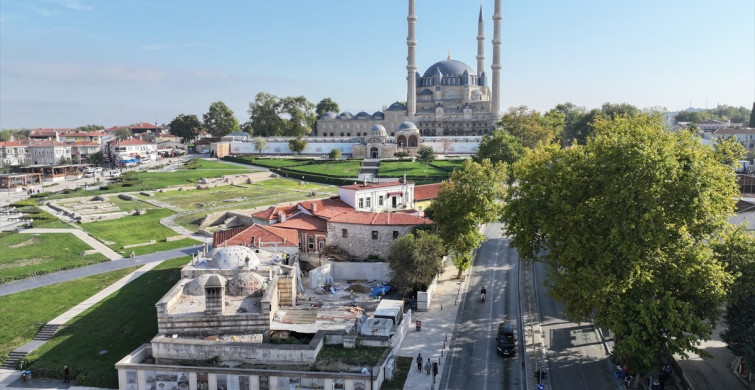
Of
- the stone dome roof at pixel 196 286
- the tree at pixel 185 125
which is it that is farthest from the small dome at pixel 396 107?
the stone dome roof at pixel 196 286


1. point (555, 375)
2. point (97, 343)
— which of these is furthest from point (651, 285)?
point (97, 343)

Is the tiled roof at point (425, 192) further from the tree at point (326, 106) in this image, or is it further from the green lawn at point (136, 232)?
the tree at point (326, 106)

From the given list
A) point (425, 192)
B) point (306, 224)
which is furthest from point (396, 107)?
point (306, 224)

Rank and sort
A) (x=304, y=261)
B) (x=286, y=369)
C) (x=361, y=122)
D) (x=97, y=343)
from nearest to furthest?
(x=286, y=369) < (x=97, y=343) < (x=304, y=261) < (x=361, y=122)

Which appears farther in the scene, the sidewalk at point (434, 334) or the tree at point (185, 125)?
the tree at point (185, 125)

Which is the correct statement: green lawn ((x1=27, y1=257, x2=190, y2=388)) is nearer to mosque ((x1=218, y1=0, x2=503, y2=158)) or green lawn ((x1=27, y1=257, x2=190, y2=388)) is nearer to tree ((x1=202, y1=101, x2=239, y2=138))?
mosque ((x1=218, y1=0, x2=503, y2=158))

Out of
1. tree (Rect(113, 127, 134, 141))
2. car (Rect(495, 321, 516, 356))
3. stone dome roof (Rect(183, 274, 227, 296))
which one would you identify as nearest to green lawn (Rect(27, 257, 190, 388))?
stone dome roof (Rect(183, 274, 227, 296))

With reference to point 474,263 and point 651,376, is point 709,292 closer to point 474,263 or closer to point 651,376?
point 651,376
